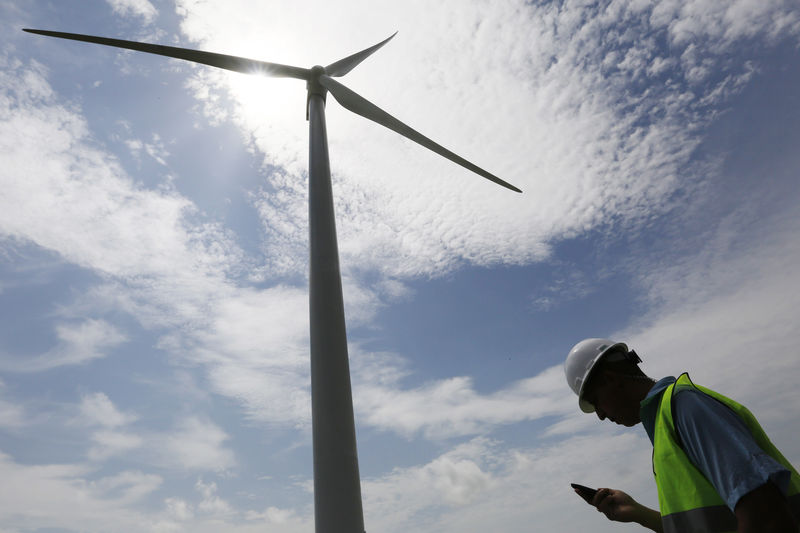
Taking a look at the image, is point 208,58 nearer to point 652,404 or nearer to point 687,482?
point 652,404

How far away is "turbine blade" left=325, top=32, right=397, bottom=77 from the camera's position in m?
22.6

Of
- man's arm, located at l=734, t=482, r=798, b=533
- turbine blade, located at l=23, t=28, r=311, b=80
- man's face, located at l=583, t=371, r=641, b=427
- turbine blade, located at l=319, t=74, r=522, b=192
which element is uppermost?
turbine blade, located at l=23, t=28, r=311, b=80

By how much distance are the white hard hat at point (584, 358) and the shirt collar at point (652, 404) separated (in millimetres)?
968

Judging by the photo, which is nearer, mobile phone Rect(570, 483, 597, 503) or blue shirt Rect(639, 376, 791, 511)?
blue shirt Rect(639, 376, 791, 511)

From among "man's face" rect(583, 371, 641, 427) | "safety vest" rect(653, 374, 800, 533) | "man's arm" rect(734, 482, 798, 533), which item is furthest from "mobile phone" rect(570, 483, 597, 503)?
"man's arm" rect(734, 482, 798, 533)

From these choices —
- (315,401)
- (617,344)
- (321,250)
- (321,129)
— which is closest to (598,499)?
(617,344)

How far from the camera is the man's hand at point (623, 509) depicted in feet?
19.0

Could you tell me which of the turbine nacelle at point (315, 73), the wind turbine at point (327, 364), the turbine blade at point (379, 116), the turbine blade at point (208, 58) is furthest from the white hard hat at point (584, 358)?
the turbine blade at point (208, 58)

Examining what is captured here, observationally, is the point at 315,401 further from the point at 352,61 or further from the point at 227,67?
the point at 352,61

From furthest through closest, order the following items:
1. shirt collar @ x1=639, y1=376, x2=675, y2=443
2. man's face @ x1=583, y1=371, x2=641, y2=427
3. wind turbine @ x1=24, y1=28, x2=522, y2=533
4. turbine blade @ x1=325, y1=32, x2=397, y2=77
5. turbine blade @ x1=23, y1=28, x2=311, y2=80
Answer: turbine blade @ x1=325, y1=32, x2=397, y2=77, turbine blade @ x1=23, y1=28, x2=311, y2=80, wind turbine @ x1=24, y1=28, x2=522, y2=533, man's face @ x1=583, y1=371, x2=641, y2=427, shirt collar @ x1=639, y1=376, x2=675, y2=443

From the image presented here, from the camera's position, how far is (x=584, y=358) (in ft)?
19.4

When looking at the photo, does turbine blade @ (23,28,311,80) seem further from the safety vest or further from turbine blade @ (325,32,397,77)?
the safety vest

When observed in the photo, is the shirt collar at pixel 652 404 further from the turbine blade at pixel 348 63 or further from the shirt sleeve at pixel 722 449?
the turbine blade at pixel 348 63

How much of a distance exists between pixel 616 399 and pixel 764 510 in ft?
6.68
